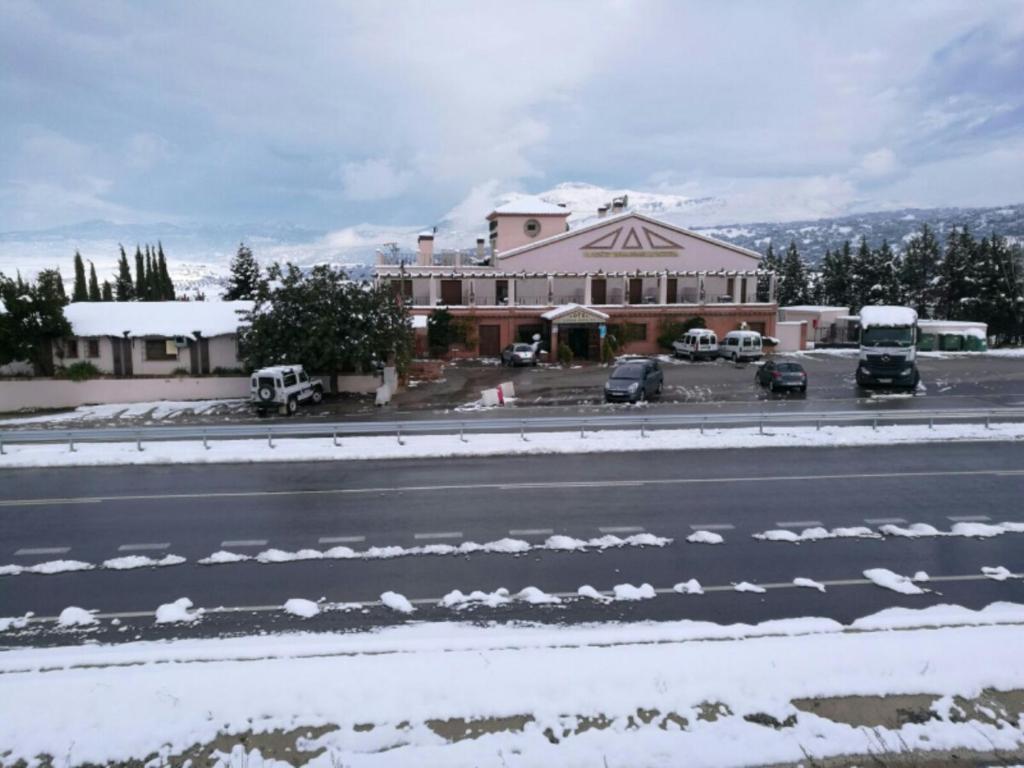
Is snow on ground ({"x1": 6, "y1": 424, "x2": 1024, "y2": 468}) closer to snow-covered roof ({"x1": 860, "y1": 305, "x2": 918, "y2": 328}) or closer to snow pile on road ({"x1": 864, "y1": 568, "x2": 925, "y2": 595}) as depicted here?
snow pile on road ({"x1": 864, "y1": 568, "x2": 925, "y2": 595})

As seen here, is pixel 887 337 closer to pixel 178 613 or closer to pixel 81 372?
pixel 178 613

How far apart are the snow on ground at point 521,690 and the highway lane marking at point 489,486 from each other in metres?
7.59

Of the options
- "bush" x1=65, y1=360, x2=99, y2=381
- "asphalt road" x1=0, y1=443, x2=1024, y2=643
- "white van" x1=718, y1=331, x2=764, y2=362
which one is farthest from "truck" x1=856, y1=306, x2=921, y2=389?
"bush" x1=65, y1=360, x2=99, y2=381

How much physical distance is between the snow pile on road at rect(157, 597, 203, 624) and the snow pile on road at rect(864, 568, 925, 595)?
9487 mm

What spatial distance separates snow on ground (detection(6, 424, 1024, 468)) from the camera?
20.0 meters

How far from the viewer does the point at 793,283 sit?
84.2 meters

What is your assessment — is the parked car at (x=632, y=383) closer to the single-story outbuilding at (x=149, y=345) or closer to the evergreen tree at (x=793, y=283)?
the single-story outbuilding at (x=149, y=345)

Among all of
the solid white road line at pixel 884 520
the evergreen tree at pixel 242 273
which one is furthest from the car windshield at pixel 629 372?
the evergreen tree at pixel 242 273

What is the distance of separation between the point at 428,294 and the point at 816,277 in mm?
53919

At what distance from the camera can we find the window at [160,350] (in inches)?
1436

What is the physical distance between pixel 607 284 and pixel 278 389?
3378 centimetres

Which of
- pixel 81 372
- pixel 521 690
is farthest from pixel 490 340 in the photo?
pixel 521 690

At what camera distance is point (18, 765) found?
621 cm

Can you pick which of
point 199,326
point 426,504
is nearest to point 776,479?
point 426,504
